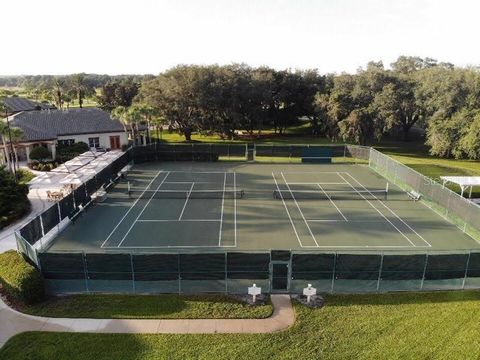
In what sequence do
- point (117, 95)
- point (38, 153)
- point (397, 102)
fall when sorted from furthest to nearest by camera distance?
point (117, 95) < point (397, 102) < point (38, 153)

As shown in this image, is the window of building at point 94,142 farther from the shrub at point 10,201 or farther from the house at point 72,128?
the shrub at point 10,201

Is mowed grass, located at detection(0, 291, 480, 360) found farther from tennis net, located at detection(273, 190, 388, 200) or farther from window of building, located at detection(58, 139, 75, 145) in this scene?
window of building, located at detection(58, 139, 75, 145)

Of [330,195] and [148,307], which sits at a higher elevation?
[330,195]

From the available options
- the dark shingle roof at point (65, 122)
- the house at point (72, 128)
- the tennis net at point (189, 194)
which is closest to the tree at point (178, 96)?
the house at point (72, 128)

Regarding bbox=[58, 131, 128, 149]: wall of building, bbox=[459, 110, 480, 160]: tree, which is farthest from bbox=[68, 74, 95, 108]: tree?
bbox=[459, 110, 480, 160]: tree

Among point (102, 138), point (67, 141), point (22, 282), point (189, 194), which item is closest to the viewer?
point (22, 282)

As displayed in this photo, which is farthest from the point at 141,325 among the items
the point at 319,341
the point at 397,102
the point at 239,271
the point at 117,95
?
the point at 117,95

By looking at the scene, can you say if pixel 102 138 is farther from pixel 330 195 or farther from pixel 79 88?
pixel 79 88
